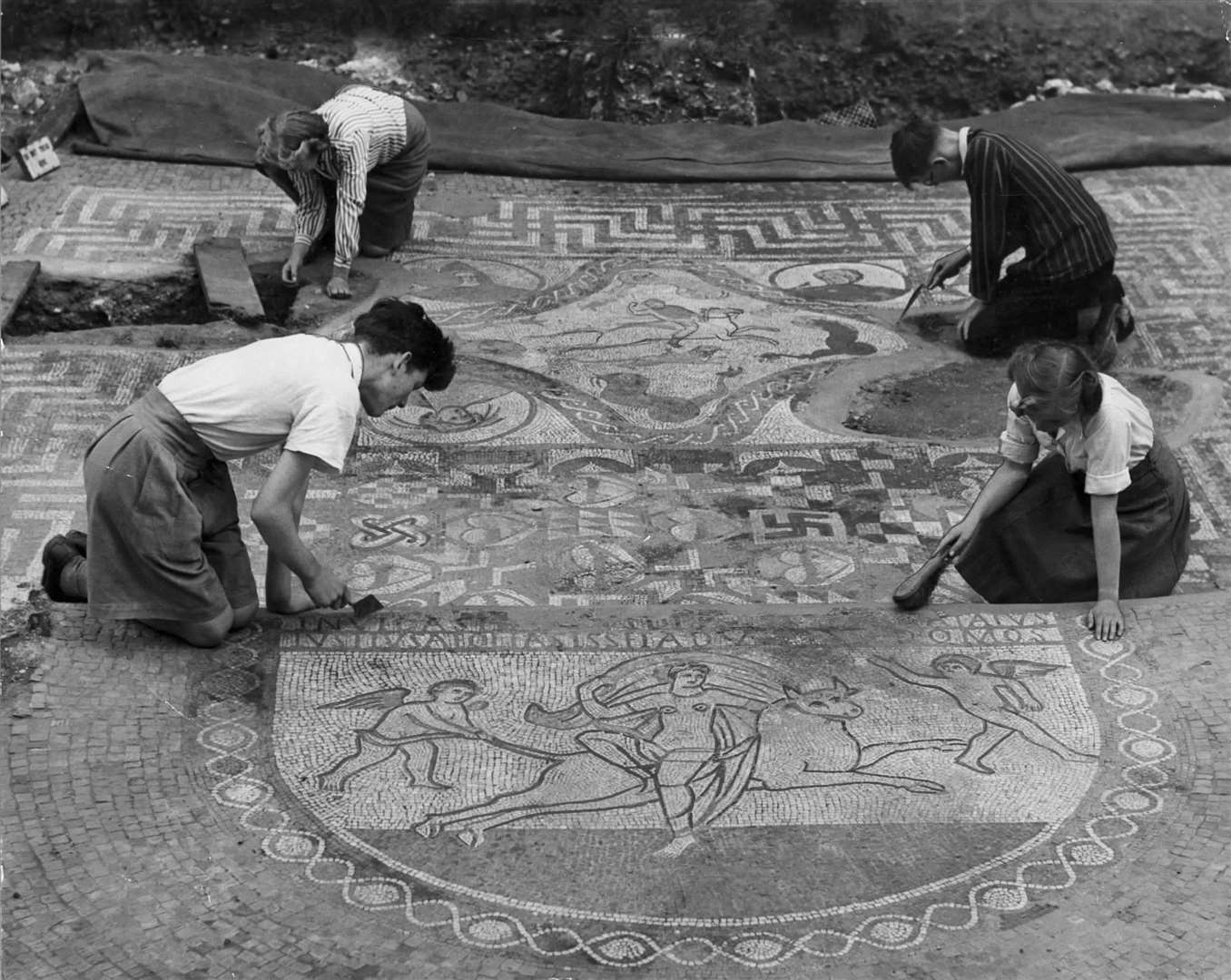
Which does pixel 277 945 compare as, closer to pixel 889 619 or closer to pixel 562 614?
pixel 562 614

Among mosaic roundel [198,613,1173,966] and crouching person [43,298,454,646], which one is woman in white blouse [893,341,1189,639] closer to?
mosaic roundel [198,613,1173,966]

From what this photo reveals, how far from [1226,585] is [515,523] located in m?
2.11

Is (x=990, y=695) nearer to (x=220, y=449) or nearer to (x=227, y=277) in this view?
(x=220, y=449)

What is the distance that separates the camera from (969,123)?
8375 millimetres

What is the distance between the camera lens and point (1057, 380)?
3.89m

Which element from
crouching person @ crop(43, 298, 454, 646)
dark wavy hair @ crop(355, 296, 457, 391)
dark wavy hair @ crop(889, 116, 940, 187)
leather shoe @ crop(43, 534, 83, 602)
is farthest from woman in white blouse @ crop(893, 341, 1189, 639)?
leather shoe @ crop(43, 534, 83, 602)

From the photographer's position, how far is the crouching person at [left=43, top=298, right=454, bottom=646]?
3.72m

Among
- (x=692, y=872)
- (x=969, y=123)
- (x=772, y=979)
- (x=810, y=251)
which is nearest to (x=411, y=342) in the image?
(x=692, y=872)

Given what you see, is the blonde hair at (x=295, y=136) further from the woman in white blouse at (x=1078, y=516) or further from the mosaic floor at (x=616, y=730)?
the woman in white blouse at (x=1078, y=516)

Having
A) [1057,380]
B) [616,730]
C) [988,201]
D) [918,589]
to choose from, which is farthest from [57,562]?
[988,201]

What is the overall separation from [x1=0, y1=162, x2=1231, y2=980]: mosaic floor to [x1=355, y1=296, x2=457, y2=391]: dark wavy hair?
0.69m

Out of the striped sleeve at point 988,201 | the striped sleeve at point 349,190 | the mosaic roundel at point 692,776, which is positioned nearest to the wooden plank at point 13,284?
the striped sleeve at point 349,190

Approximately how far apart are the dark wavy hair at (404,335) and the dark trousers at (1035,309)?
3.07 m

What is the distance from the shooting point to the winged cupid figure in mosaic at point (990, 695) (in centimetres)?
367
